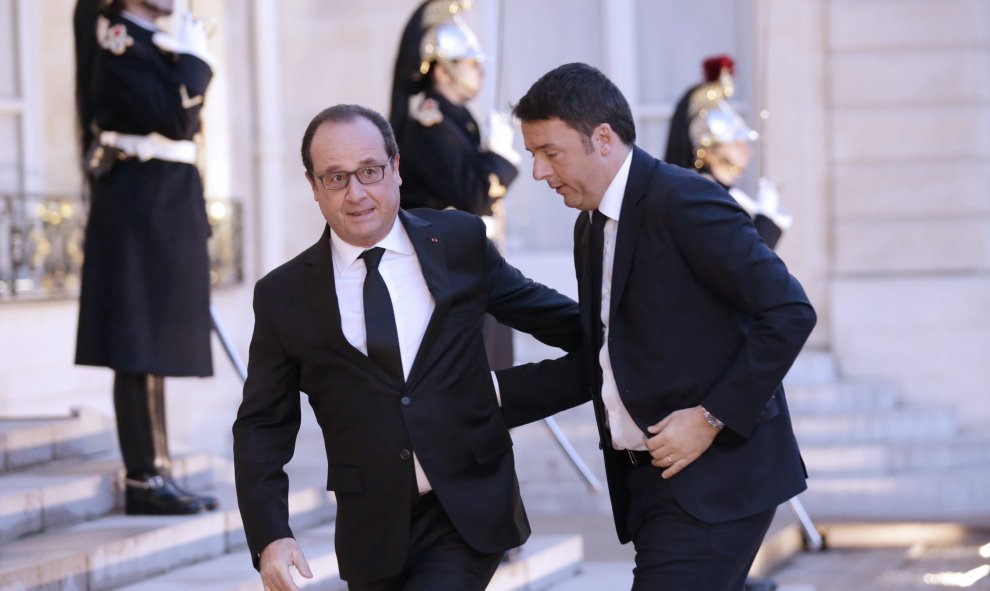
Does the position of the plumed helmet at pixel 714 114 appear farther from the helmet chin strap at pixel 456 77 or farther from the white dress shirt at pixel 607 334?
the white dress shirt at pixel 607 334

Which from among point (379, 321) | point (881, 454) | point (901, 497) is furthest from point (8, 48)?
point (379, 321)

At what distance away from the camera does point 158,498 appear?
5395 millimetres

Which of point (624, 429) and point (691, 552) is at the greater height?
point (624, 429)

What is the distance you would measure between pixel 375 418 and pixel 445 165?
2691mm

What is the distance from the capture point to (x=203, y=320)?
213 inches

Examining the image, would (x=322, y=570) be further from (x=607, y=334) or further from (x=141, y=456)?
(x=607, y=334)

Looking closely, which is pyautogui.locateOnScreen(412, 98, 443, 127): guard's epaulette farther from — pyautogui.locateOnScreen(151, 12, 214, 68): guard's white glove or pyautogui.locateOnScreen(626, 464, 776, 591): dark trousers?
pyautogui.locateOnScreen(626, 464, 776, 591): dark trousers

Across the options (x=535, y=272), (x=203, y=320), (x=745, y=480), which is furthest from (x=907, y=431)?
(x=745, y=480)

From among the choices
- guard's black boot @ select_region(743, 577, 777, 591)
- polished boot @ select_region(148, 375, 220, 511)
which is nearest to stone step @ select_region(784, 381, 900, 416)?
guard's black boot @ select_region(743, 577, 777, 591)

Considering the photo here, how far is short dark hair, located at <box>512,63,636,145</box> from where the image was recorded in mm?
3117

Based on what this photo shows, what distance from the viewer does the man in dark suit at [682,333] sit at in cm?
307

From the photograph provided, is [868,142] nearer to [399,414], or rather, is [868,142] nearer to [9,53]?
[9,53]

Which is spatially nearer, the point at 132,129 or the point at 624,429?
the point at 624,429

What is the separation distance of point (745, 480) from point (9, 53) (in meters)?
6.49
